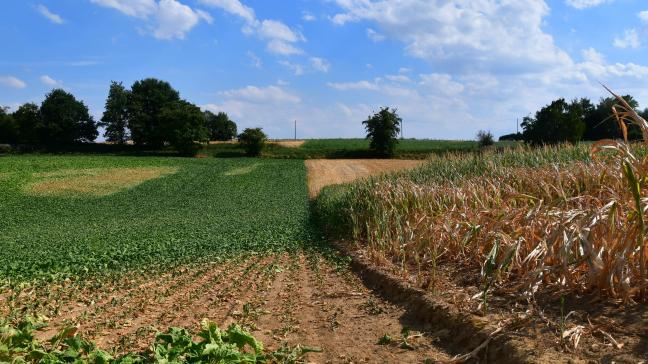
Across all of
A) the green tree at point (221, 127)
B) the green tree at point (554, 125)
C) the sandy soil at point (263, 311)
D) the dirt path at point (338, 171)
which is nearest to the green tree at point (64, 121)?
the green tree at point (221, 127)

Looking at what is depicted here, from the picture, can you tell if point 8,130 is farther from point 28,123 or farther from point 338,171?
point 338,171

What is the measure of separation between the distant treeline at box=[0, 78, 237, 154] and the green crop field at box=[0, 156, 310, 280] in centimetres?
1704

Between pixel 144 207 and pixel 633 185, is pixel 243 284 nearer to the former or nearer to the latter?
pixel 633 185

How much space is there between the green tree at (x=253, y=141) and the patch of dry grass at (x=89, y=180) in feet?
67.9

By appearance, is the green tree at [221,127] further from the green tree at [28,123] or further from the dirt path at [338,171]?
the dirt path at [338,171]

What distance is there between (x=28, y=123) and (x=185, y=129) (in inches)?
1201

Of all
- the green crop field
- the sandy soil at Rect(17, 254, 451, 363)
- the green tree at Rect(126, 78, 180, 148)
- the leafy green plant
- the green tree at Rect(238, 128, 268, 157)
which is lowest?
the green crop field

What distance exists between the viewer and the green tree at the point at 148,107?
Answer: 86.4m

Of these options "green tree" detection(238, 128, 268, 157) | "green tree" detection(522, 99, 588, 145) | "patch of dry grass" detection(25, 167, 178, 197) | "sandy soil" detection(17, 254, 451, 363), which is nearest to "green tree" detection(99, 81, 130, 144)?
"green tree" detection(238, 128, 268, 157)

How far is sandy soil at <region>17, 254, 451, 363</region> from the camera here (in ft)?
16.0

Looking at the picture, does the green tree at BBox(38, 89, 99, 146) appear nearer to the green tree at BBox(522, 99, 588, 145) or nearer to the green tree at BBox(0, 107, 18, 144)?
the green tree at BBox(0, 107, 18, 144)

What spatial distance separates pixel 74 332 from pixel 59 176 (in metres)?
42.4

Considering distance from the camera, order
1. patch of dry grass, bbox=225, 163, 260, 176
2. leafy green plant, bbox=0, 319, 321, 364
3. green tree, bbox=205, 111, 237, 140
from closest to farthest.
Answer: leafy green plant, bbox=0, 319, 321, 364 → patch of dry grass, bbox=225, 163, 260, 176 → green tree, bbox=205, 111, 237, 140

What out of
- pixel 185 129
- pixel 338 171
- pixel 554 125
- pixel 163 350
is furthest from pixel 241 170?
pixel 163 350
